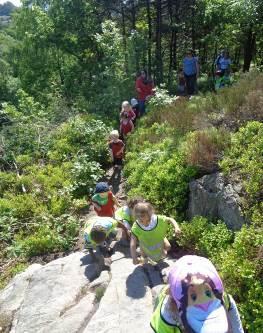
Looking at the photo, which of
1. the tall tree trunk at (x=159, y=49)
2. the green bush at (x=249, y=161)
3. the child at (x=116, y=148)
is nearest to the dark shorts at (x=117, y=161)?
the child at (x=116, y=148)

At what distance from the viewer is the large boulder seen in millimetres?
7062

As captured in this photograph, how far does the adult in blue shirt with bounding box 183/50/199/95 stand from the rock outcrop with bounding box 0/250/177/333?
356 inches

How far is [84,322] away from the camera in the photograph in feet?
19.5

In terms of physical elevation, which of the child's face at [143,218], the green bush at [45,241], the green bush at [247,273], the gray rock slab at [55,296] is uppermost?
the child's face at [143,218]

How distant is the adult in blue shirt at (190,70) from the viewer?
14914mm

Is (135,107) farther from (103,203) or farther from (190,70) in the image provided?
(103,203)

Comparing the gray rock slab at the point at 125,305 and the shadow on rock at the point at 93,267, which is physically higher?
the gray rock slab at the point at 125,305

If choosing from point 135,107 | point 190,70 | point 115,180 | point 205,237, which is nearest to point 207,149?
point 205,237

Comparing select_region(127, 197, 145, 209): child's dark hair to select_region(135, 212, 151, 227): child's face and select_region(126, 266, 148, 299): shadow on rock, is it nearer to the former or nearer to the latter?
select_region(135, 212, 151, 227): child's face

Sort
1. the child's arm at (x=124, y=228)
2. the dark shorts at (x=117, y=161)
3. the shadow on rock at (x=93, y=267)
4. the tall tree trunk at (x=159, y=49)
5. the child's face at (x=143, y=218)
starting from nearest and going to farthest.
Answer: the child's face at (x=143, y=218) → the shadow on rock at (x=93, y=267) → the child's arm at (x=124, y=228) → the dark shorts at (x=117, y=161) → the tall tree trunk at (x=159, y=49)

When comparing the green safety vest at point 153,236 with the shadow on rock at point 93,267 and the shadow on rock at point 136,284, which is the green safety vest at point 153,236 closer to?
the shadow on rock at point 136,284

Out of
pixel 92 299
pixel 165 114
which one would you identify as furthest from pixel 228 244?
pixel 165 114

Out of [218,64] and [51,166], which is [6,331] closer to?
[51,166]

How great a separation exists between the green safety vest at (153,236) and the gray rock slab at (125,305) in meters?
0.40
